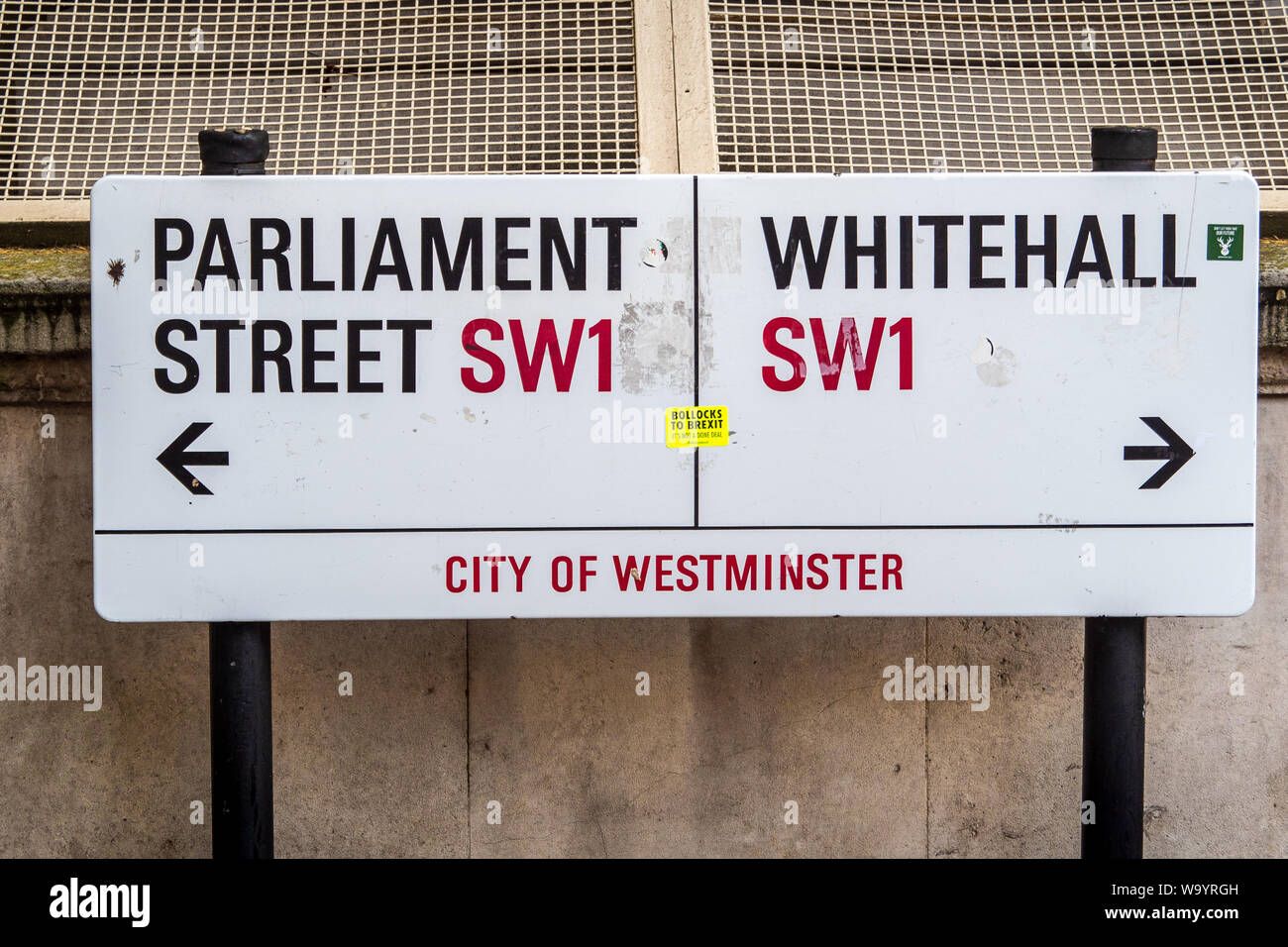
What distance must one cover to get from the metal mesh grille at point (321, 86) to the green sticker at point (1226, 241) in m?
1.99

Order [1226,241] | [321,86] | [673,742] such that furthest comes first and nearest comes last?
[321,86] < [673,742] < [1226,241]

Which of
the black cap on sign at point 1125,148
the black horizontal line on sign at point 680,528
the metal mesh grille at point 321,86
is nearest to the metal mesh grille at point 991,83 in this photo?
the metal mesh grille at point 321,86

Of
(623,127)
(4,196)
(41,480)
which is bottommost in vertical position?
(41,480)

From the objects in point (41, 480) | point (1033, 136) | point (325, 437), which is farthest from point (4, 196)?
point (1033, 136)

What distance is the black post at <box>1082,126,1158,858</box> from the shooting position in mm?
2996

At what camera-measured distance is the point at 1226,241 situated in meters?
2.96

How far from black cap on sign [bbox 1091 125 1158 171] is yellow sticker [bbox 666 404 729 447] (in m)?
1.25

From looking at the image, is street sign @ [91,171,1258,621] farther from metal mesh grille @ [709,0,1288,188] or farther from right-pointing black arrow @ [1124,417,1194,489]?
metal mesh grille @ [709,0,1288,188]

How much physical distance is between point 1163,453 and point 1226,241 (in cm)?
60

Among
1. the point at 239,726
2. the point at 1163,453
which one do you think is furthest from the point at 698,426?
the point at 239,726

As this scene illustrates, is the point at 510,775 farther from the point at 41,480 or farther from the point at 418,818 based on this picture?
the point at 41,480

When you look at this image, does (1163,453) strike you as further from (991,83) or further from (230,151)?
(230,151)

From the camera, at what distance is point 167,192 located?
9.67 feet
